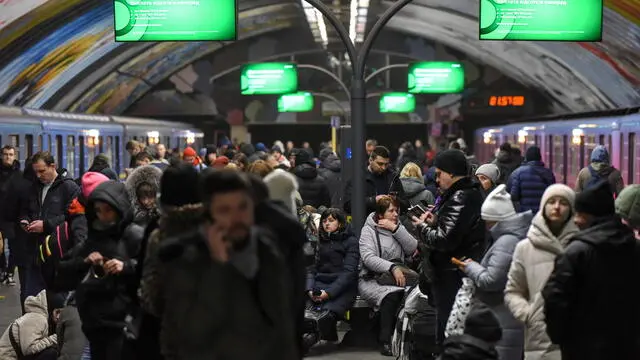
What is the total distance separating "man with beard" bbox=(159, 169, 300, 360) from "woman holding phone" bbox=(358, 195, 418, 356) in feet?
20.1

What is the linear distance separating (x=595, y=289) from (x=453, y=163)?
7.99 ft

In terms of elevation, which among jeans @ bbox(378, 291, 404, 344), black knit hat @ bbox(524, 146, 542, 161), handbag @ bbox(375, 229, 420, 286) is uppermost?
black knit hat @ bbox(524, 146, 542, 161)

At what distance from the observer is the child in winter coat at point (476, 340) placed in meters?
5.68

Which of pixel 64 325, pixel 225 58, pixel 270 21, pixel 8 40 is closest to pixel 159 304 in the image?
pixel 64 325

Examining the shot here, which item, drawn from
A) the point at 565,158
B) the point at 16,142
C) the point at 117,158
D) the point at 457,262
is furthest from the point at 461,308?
the point at 117,158

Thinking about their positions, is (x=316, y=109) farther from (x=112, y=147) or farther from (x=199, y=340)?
(x=199, y=340)

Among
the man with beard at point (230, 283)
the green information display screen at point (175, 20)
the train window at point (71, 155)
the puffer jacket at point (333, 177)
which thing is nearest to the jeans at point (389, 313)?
the puffer jacket at point (333, 177)

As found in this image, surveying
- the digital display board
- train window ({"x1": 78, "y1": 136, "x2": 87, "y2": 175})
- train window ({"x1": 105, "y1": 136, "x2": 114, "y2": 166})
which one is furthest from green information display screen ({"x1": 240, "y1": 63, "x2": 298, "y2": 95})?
the digital display board

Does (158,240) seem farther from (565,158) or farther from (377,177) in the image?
(565,158)

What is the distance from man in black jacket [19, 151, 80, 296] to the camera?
11.6 m

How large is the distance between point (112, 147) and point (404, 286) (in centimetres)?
2021

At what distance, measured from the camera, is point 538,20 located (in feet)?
51.9

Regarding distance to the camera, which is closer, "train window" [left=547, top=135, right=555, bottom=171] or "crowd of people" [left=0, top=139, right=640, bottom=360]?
"crowd of people" [left=0, top=139, right=640, bottom=360]

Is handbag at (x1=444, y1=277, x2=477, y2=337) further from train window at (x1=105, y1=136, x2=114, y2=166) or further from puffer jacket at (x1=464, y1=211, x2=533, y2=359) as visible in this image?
train window at (x1=105, y1=136, x2=114, y2=166)
